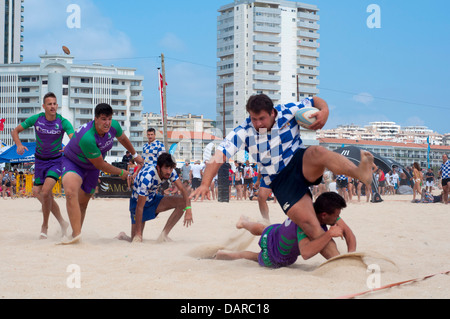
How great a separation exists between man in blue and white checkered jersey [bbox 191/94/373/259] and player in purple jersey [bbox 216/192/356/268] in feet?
0.27

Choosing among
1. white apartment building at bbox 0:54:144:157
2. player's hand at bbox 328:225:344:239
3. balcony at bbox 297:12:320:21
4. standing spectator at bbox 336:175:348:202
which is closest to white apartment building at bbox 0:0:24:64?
white apartment building at bbox 0:54:144:157

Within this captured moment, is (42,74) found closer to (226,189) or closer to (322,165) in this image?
(226,189)

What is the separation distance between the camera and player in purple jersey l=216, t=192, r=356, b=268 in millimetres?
4496

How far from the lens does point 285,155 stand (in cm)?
476

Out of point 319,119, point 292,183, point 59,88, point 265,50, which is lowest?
point 292,183

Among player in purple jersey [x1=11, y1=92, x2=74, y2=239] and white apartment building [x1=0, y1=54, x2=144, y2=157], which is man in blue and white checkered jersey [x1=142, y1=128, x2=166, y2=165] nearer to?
player in purple jersey [x1=11, y1=92, x2=74, y2=239]

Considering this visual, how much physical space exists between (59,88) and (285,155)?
96.3m

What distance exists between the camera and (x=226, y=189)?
1839cm

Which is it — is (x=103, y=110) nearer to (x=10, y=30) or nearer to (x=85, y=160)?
(x=85, y=160)

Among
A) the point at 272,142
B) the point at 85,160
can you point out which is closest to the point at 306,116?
Answer: the point at 272,142

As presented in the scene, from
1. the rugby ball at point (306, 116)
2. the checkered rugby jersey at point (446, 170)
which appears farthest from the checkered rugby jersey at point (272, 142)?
the checkered rugby jersey at point (446, 170)

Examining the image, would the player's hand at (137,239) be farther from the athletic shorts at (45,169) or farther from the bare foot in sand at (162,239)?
the athletic shorts at (45,169)

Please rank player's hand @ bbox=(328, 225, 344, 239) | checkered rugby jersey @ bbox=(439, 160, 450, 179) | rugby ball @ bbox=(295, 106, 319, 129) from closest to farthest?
player's hand @ bbox=(328, 225, 344, 239), rugby ball @ bbox=(295, 106, 319, 129), checkered rugby jersey @ bbox=(439, 160, 450, 179)

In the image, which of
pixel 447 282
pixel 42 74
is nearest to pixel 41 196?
pixel 447 282
